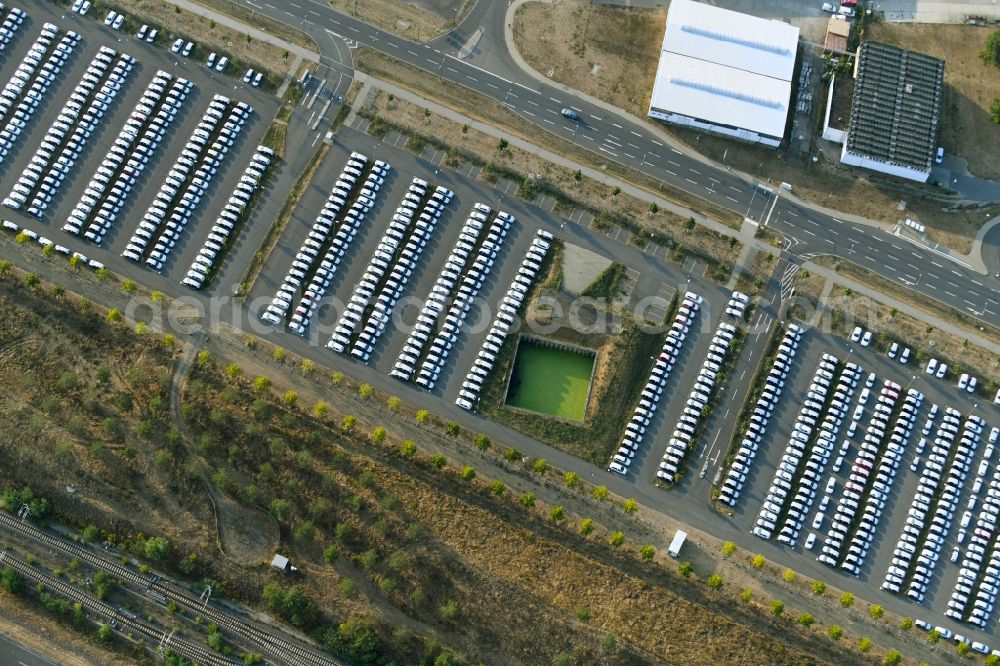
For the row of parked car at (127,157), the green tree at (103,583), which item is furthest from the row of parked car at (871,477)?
the row of parked car at (127,157)

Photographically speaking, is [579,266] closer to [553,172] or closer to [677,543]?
[553,172]

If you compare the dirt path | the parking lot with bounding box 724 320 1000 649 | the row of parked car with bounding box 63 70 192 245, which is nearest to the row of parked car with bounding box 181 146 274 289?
the row of parked car with bounding box 63 70 192 245

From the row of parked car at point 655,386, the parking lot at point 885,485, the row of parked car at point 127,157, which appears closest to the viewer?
the parking lot at point 885,485

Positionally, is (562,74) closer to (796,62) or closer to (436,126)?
(436,126)

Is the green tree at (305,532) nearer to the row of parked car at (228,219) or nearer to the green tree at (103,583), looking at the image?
the green tree at (103,583)

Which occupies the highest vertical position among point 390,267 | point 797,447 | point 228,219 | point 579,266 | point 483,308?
point 579,266

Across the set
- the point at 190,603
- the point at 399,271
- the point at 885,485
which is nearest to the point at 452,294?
the point at 399,271
